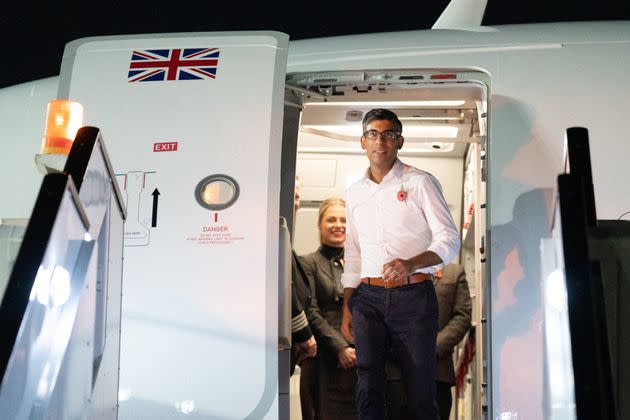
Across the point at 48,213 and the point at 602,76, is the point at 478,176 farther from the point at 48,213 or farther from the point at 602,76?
the point at 48,213

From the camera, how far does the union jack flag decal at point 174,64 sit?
18.2 feet

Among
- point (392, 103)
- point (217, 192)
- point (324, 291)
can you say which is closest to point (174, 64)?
point (217, 192)

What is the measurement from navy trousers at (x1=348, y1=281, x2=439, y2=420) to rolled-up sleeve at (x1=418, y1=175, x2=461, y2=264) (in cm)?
26

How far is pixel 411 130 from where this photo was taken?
746 cm

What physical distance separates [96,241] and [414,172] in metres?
2.21

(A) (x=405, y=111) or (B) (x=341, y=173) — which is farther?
(B) (x=341, y=173)

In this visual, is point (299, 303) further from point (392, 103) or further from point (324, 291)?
point (392, 103)

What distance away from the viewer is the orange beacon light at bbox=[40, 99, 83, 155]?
4.21 m

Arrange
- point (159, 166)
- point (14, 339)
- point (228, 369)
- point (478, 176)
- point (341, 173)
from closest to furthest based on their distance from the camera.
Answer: point (14, 339)
point (228, 369)
point (159, 166)
point (478, 176)
point (341, 173)

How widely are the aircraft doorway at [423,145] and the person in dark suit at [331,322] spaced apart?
294 mm

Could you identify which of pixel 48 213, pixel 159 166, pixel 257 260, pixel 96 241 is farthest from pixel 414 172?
pixel 48 213

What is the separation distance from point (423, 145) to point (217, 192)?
3.28m

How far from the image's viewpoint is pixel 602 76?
527 cm

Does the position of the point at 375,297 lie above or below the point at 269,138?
below
